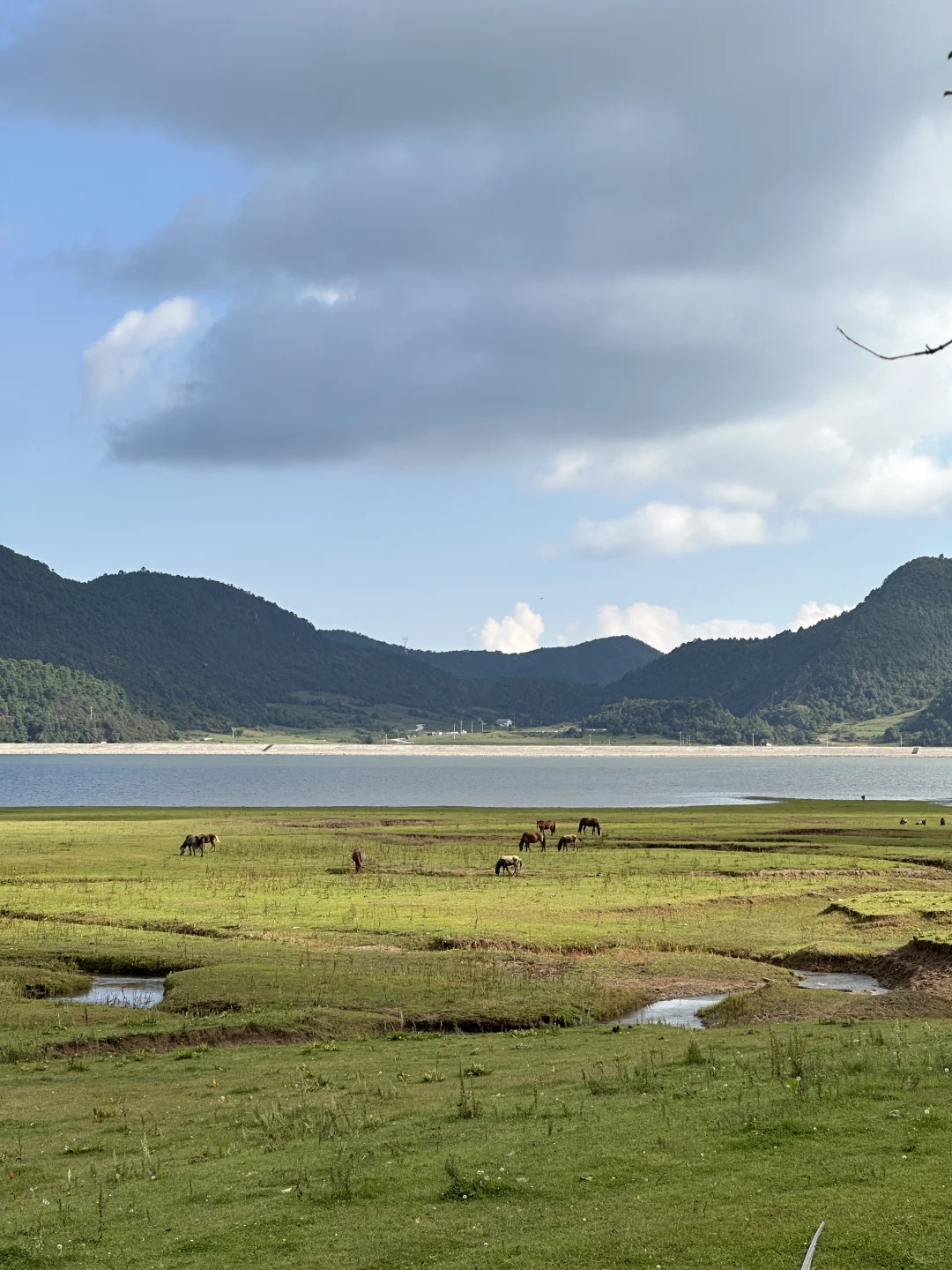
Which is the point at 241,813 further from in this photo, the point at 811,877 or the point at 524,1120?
the point at 524,1120

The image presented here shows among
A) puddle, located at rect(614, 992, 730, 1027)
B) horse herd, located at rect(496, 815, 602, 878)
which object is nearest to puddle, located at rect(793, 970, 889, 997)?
puddle, located at rect(614, 992, 730, 1027)

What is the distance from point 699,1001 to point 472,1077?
1170 centimetres

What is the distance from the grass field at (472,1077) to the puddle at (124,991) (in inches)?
25.9

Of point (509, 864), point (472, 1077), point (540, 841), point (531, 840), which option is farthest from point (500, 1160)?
point (540, 841)

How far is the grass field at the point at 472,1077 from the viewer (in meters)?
12.5

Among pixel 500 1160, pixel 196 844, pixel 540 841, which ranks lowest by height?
pixel 540 841

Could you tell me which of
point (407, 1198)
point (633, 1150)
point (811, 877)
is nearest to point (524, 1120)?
point (633, 1150)

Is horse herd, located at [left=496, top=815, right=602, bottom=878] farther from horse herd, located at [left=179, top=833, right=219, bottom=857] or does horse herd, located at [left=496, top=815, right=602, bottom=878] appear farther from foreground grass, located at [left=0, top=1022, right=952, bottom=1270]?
foreground grass, located at [left=0, top=1022, right=952, bottom=1270]

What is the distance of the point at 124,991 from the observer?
33.4 m

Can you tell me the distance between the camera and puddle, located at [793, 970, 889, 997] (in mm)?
32688

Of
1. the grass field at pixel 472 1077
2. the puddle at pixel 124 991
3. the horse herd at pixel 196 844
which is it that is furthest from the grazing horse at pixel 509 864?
the puddle at pixel 124 991

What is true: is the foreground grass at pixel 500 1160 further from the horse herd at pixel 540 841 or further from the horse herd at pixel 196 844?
the horse herd at pixel 196 844

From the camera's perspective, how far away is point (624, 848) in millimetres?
73750

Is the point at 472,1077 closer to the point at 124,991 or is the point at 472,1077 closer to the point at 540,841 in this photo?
the point at 124,991
